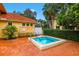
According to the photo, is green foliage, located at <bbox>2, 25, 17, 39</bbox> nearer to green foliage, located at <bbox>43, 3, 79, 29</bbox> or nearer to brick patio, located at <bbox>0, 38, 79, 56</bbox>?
brick patio, located at <bbox>0, 38, 79, 56</bbox>

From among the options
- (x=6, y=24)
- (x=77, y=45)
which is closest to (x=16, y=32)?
(x=6, y=24)

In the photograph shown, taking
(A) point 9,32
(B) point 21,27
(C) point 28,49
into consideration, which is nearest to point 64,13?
(B) point 21,27

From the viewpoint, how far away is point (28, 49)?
4266 mm

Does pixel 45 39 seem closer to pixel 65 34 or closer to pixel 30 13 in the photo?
pixel 65 34

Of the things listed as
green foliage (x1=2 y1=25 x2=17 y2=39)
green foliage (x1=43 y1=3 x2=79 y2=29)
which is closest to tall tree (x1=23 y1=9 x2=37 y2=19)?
green foliage (x1=43 y1=3 x2=79 y2=29)

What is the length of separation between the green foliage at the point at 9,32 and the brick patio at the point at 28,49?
211mm

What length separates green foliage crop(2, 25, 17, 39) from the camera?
4609 millimetres

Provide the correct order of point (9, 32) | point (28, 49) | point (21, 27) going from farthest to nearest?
point (9, 32), point (21, 27), point (28, 49)

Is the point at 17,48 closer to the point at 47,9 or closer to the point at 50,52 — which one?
the point at 50,52

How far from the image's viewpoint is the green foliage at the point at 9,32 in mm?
4609

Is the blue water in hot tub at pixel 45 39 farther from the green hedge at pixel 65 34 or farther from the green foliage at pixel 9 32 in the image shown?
the green foliage at pixel 9 32

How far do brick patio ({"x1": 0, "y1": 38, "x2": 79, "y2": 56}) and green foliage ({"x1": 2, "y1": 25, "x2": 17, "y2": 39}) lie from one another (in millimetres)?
211

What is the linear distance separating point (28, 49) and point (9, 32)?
1.12 m

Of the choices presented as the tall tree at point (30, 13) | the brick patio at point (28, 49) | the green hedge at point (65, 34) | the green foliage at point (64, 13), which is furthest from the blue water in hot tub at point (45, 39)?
the tall tree at point (30, 13)
